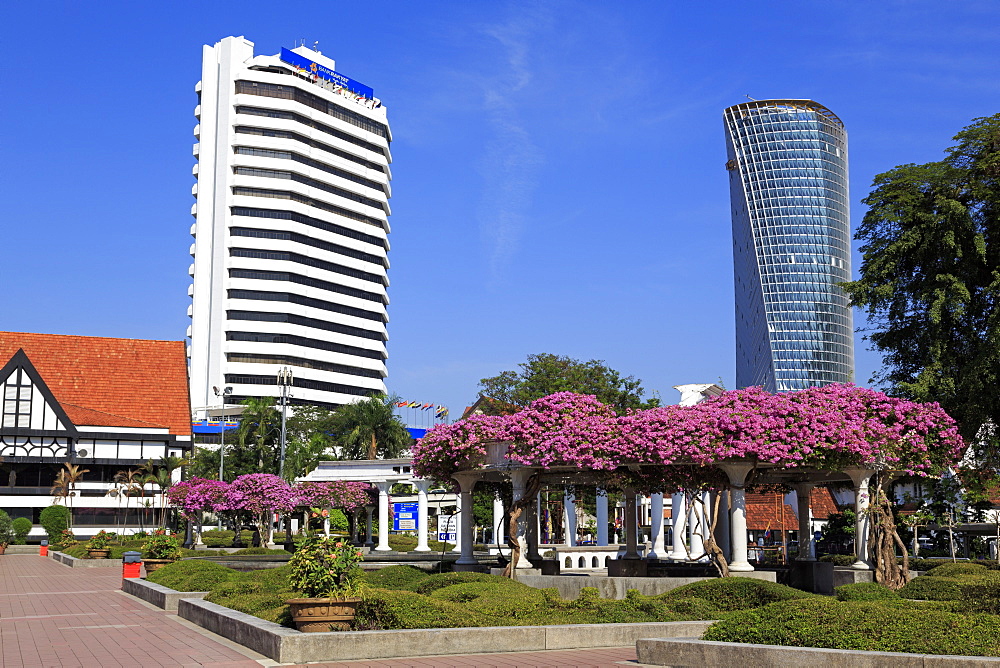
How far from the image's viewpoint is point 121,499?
75.3 m

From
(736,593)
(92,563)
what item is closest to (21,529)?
(92,563)

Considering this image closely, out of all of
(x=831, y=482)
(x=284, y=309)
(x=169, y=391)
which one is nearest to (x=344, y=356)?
(x=284, y=309)

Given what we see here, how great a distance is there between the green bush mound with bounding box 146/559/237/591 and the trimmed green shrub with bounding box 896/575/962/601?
1459cm

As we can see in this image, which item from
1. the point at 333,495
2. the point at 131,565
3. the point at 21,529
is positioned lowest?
the point at 21,529

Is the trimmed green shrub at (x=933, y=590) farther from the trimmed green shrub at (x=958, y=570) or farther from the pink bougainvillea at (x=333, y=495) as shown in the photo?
the pink bougainvillea at (x=333, y=495)

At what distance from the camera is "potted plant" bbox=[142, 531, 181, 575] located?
31078 millimetres

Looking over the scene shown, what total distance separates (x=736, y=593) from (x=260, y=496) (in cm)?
3862

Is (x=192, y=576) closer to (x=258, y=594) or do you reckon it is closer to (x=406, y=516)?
(x=258, y=594)

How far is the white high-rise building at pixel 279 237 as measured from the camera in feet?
465

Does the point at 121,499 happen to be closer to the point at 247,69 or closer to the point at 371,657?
the point at 371,657

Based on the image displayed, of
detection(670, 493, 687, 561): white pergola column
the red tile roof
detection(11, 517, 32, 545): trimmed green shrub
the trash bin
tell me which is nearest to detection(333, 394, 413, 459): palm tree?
the red tile roof

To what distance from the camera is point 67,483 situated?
2908 inches

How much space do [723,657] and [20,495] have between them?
7196 cm

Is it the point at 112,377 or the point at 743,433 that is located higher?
the point at 112,377
